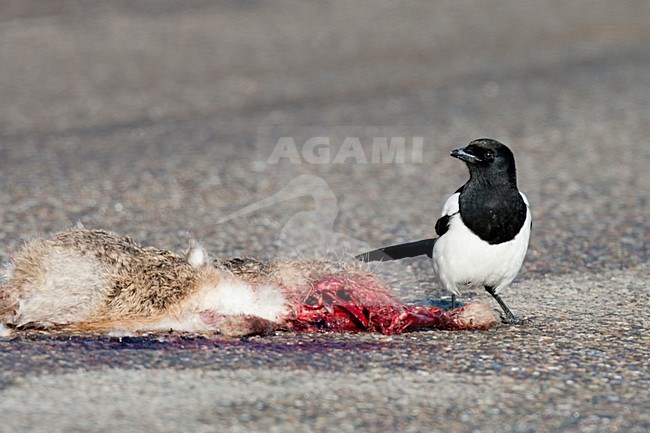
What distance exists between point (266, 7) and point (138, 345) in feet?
47.4

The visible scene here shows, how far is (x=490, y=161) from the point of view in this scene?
5.21m

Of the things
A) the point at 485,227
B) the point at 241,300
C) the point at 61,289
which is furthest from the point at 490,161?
the point at 61,289

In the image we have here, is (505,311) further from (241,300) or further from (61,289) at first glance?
(61,289)

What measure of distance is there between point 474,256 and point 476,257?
0.01m

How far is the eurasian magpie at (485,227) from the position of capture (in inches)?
202

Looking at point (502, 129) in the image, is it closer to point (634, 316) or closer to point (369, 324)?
point (634, 316)

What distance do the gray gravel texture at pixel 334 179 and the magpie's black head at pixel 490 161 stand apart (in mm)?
733

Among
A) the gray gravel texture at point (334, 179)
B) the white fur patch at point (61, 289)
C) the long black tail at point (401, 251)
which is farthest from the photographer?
the long black tail at point (401, 251)

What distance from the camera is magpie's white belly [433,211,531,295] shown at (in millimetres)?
5129

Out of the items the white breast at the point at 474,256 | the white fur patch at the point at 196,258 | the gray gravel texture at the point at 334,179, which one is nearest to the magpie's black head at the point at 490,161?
the white breast at the point at 474,256

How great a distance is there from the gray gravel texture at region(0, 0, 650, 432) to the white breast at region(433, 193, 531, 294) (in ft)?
0.94

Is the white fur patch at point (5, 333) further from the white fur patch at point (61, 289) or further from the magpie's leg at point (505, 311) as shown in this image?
the magpie's leg at point (505, 311)

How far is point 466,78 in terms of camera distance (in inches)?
542

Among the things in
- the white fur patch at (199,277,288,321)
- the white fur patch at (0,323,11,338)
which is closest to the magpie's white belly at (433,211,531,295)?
the white fur patch at (199,277,288,321)
